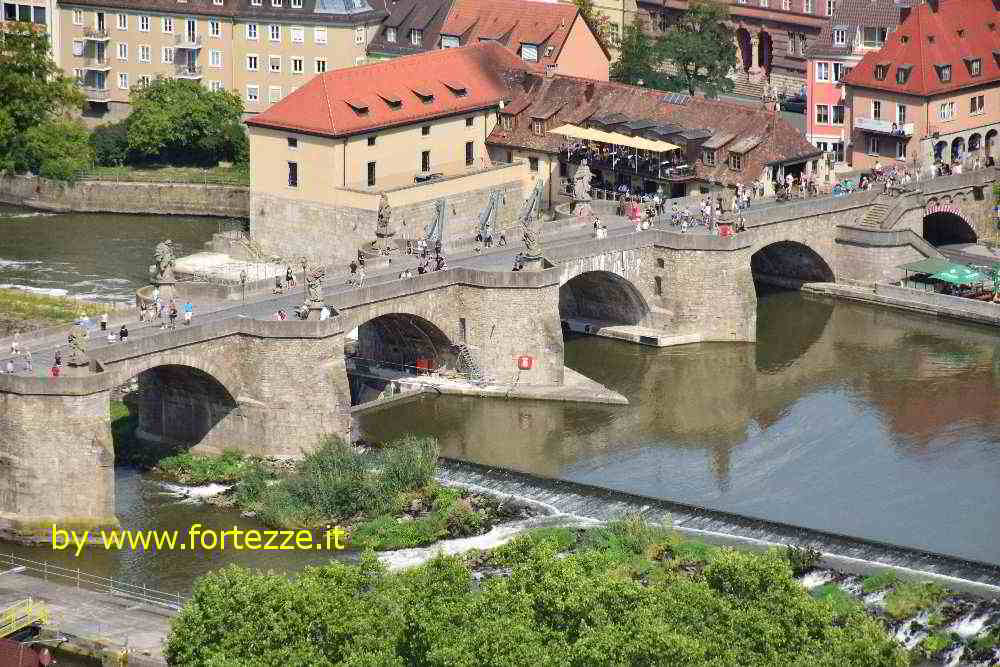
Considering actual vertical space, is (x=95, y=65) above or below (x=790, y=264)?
above

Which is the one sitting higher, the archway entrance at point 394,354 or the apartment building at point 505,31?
the apartment building at point 505,31

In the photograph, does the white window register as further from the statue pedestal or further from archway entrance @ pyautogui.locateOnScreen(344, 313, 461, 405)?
archway entrance @ pyautogui.locateOnScreen(344, 313, 461, 405)

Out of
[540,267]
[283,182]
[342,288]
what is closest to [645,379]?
[540,267]

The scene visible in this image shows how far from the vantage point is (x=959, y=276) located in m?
→ 150

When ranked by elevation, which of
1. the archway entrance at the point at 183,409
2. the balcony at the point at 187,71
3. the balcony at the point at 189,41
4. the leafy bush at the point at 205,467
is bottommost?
the leafy bush at the point at 205,467

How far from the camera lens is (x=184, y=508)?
118m

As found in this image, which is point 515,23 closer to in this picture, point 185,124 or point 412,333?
point 185,124

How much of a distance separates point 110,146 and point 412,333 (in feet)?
167

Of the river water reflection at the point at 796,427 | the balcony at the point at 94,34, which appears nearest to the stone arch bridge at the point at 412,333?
the river water reflection at the point at 796,427

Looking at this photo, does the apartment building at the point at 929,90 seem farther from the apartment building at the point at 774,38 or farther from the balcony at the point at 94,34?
the balcony at the point at 94,34

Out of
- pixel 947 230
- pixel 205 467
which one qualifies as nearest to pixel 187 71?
pixel 947 230

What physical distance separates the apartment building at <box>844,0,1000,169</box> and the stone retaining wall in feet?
132

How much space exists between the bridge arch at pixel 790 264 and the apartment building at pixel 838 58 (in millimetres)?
12609

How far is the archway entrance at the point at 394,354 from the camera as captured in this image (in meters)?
135
